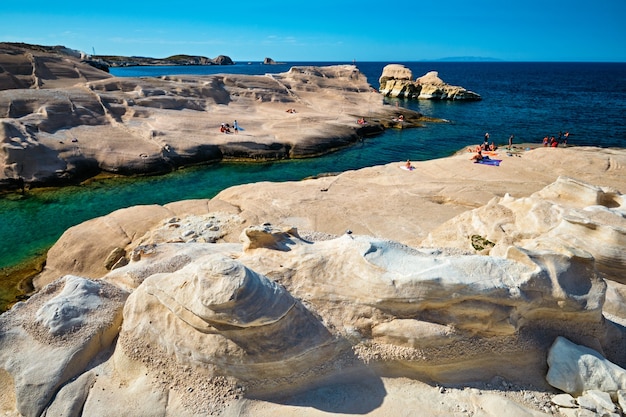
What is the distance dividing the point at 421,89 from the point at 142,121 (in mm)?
54222

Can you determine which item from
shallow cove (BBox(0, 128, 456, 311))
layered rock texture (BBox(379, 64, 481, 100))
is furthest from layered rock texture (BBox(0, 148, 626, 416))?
layered rock texture (BBox(379, 64, 481, 100))

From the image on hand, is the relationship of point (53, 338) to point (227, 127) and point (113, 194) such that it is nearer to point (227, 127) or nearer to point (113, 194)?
point (113, 194)

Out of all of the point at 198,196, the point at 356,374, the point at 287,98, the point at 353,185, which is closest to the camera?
the point at 356,374

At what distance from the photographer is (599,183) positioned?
1895cm

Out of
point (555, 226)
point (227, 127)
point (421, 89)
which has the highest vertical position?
point (421, 89)

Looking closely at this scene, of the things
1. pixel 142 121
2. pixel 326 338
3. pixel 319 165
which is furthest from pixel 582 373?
pixel 142 121

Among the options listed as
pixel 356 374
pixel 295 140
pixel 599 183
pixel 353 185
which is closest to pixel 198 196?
pixel 353 185

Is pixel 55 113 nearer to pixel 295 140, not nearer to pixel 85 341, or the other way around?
pixel 295 140

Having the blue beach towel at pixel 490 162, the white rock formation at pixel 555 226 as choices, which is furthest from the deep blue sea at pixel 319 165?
the white rock formation at pixel 555 226

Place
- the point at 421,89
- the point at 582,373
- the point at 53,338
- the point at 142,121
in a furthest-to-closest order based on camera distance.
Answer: the point at 421,89 < the point at 142,121 < the point at 53,338 < the point at 582,373

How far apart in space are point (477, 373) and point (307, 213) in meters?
10.5

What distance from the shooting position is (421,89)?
6831cm

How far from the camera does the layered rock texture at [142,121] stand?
75.5ft

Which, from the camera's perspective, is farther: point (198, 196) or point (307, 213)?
point (198, 196)
